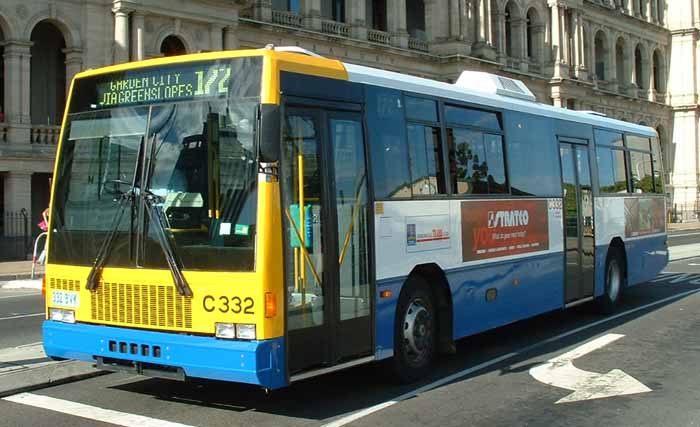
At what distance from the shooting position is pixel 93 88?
7473 millimetres

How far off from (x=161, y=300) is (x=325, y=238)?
58.1 inches

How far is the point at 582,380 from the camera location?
27.6 ft

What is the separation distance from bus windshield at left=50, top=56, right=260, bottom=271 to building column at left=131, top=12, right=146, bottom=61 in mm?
22891

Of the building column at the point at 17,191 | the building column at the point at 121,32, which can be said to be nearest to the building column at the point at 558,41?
the building column at the point at 121,32

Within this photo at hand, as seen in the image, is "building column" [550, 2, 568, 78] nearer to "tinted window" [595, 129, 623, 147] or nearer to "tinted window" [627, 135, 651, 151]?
"tinted window" [627, 135, 651, 151]

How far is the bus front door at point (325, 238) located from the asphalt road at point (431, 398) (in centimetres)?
65

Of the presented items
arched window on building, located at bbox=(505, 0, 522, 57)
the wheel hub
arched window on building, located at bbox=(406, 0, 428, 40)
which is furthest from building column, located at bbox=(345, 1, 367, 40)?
the wheel hub

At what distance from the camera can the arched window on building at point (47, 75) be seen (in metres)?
31.2

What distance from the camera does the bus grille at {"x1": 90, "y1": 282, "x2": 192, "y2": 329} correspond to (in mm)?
6547

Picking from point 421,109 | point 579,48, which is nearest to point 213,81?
point 421,109

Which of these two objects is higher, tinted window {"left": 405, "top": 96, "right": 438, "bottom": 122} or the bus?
tinted window {"left": 405, "top": 96, "right": 438, "bottom": 122}

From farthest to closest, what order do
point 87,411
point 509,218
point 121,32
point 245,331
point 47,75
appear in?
point 47,75
point 121,32
point 509,218
point 87,411
point 245,331

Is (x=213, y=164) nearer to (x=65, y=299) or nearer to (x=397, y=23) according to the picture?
(x=65, y=299)

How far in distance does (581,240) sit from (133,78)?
7843 mm
